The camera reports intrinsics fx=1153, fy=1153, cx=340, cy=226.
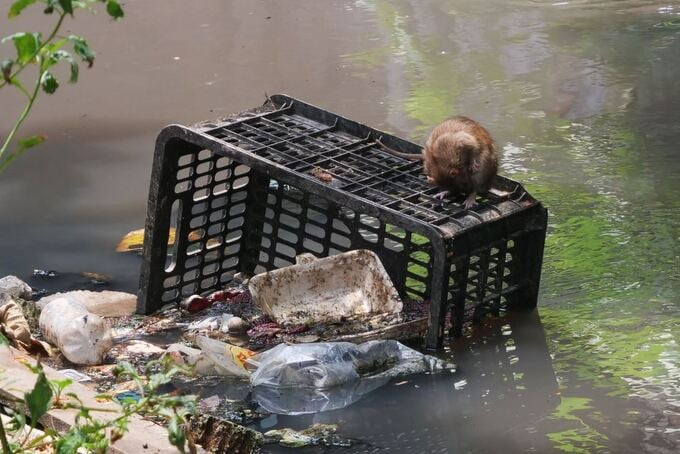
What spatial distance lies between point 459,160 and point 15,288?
7.10ft

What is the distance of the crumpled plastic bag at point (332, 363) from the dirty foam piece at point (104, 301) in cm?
100

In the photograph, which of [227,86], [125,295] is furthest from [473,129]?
[227,86]

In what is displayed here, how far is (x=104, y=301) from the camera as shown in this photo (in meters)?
5.55

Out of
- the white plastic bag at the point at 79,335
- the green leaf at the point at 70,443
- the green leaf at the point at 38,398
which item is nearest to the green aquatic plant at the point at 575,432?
the white plastic bag at the point at 79,335

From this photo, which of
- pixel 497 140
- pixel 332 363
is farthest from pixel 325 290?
pixel 497 140

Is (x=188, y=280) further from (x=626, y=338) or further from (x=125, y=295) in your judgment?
(x=626, y=338)

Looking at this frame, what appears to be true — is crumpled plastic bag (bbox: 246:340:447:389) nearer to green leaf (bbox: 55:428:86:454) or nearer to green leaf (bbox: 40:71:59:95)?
green leaf (bbox: 55:428:86:454)

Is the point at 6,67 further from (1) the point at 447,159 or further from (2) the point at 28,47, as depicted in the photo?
(1) the point at 447,159

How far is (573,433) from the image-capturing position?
4320 millimetres

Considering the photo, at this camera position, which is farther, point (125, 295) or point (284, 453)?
point (125, 295)

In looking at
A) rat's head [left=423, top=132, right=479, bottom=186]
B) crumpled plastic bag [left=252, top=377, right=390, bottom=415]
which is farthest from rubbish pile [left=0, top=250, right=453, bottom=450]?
rat's head [left=423, top=132, right=479, bottom=186]

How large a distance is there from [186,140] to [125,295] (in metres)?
0.92

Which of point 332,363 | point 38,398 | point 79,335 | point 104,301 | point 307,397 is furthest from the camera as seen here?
point 104,301

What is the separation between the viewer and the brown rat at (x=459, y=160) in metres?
5.19
